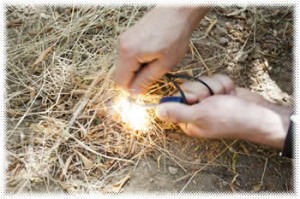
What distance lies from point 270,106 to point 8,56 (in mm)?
994

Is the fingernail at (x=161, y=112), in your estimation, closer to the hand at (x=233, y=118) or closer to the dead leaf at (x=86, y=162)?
the hand at (x=233, y=118)

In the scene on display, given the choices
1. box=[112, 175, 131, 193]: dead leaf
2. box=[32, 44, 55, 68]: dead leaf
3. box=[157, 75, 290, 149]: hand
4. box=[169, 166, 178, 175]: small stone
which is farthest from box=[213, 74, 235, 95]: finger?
box=[32, 44, 55, 68]: dead leaf

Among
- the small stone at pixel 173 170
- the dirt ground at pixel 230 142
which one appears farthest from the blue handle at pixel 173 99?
the small stone at pixel 173 170

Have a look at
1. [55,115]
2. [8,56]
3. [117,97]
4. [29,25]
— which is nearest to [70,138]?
[55,115]

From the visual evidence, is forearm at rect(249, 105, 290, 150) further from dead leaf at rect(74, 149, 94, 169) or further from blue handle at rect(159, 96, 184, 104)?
dead leaf at rect(74, 149, 94, 169)

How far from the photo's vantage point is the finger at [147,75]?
4.76 ft

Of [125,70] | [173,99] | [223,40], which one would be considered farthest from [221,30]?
[125,70]

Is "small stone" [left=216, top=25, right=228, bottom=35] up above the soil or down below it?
above

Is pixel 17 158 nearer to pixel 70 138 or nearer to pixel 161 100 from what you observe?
pixel 70 138

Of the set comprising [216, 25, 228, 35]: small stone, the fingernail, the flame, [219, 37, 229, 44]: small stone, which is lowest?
the flame

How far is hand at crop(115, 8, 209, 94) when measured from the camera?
1.40 m

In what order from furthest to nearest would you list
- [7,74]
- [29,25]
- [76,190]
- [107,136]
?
[29,25] < [7,74] < [107,136] < [76,190]

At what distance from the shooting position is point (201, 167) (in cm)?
157

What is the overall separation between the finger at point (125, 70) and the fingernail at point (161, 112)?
13cm
